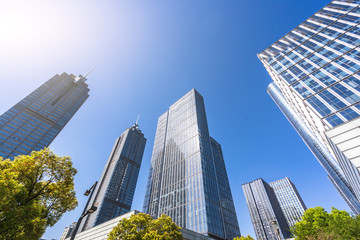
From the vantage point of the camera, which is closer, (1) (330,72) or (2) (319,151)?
(1) (330,72)

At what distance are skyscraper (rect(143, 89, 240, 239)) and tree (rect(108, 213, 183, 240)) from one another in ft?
128

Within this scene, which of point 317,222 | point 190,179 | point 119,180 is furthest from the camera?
point 119,180

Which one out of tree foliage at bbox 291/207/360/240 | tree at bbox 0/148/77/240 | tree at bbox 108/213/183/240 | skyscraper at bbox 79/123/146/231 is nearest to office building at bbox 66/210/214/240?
tree at bbox 108/213/183/240

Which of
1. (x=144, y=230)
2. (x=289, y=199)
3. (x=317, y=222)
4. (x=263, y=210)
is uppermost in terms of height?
(x=289, y=199)

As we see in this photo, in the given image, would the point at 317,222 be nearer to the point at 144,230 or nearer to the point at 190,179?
the point at 144,230

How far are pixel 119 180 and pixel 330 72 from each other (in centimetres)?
13554

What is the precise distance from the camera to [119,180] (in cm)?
12538

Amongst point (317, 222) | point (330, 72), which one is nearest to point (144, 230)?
point (317, 222)

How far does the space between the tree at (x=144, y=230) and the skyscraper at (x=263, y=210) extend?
145 m

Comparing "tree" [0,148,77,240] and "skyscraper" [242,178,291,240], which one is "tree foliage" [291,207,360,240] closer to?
"tree" [0,148,77,240]

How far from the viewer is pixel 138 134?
538ft

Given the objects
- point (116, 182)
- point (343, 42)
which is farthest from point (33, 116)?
point (343, 42)

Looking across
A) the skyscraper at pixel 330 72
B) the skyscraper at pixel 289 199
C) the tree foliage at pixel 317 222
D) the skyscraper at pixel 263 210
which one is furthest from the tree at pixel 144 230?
the skyscraper at pixel 289 199

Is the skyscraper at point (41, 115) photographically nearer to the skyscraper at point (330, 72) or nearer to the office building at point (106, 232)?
the office building at point (106, 232)
